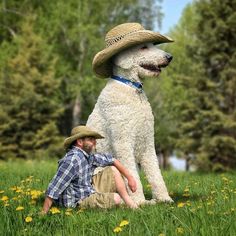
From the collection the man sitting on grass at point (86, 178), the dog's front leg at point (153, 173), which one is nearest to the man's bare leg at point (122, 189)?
the man sitting on grass at point (86, 178)

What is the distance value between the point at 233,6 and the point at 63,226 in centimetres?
1520

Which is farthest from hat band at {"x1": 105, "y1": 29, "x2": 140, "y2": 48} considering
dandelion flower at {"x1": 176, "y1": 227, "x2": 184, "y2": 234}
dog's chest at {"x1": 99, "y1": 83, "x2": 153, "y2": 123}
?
dandelion flower at {"x1": 176, "y1": 227, "x2": 184, "y2": 234}

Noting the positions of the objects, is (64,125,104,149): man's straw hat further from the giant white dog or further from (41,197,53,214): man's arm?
(41,197,53,214): man's arm

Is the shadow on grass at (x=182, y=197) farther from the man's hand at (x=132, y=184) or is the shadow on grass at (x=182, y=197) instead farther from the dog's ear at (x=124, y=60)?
the dog's ear at (x=124, y=60)

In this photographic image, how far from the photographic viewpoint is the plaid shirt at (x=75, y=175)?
16.4 ft

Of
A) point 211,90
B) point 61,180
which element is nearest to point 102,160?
point 61,180

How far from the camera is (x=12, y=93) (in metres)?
23.3

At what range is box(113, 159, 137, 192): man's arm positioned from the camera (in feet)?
16.8

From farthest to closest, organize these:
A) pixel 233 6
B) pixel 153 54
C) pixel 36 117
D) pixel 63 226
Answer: pixel 36 117
pixel 233 6
pixel 153 54
pixel 63 226

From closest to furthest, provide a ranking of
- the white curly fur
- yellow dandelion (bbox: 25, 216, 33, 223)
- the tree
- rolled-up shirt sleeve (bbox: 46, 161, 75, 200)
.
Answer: yellow dandelion (bbox: 25, 216, 33, 223) → rolled-up shirt sleeve (bbox: 46, 161, 75, 200) → the white curly fur → the tree

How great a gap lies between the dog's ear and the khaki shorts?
1.17 metres

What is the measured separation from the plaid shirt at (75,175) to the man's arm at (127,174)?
0.07m

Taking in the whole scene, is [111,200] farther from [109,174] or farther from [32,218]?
[32,218]

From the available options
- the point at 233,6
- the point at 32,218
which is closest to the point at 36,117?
the point at 233,6
